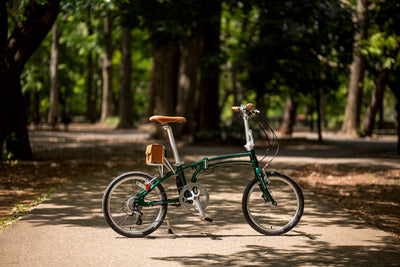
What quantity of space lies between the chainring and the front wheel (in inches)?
18.2

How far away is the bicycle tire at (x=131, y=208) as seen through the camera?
5.33 m

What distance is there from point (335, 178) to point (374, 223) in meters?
4.19

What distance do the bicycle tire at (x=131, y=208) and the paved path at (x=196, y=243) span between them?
132mm

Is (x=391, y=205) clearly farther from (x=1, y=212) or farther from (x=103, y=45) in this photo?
(x=103, y=45)

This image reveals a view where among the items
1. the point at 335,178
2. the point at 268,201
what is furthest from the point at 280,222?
the point at 335,178

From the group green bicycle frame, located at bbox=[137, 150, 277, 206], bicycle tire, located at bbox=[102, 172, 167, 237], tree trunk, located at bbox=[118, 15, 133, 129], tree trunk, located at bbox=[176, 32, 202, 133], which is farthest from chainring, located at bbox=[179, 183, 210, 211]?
tree trunk, located at bbox=[118, 15, 133, 129]

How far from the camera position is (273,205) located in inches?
225

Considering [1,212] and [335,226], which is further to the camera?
[1,212]

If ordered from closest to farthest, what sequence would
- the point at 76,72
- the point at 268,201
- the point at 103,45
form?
the point at 268,201
the point at 103,45
the point at 76,72

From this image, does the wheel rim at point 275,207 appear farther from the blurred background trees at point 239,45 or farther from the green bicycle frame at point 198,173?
the blurred background trees at point 239,45

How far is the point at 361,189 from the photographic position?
9.09 m

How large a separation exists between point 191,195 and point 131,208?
0.67 m

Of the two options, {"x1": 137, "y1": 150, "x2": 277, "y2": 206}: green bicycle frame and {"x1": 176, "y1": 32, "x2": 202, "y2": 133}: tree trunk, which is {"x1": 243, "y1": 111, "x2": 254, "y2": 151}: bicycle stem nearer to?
{"x1": 137, "y1": 150, "x2": 277, "y2": 206}: green bicycle frame

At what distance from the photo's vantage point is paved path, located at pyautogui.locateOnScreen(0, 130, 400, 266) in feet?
15.0
